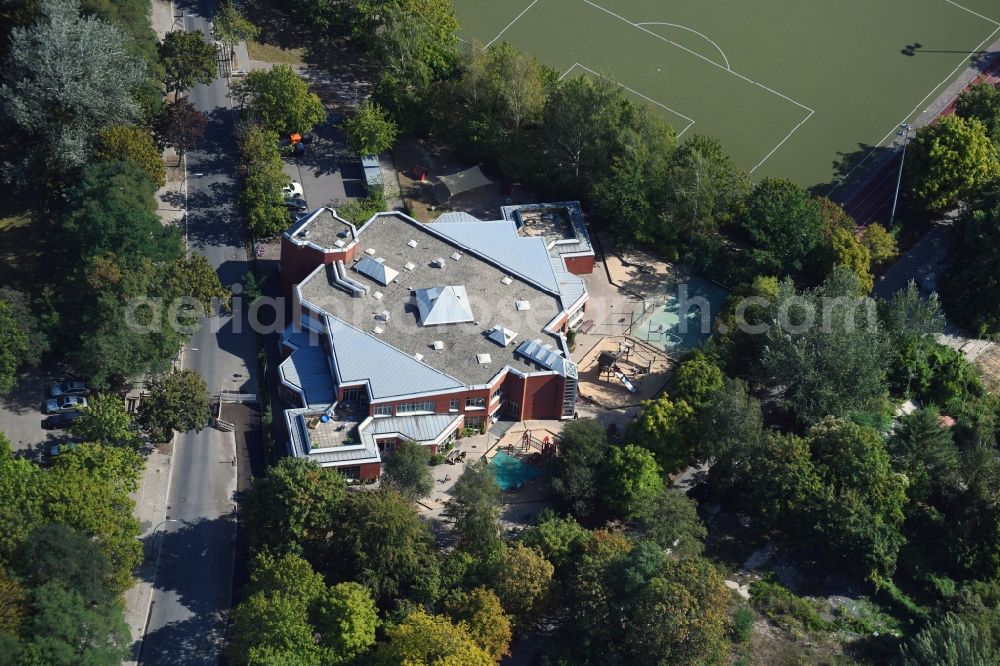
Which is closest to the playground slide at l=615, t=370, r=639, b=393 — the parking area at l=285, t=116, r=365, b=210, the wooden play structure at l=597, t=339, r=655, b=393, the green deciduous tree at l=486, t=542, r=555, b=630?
the wooden play structure at l=597, t=339, r=655, b=393

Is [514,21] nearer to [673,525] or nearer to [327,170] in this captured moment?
[327,170]

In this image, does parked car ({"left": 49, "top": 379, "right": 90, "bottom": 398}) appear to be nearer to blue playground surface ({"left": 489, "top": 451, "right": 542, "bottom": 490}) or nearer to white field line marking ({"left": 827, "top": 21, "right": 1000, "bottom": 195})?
blue playground surface ({"left": 489, "top": 451, "right": 542, "bottom": 490})

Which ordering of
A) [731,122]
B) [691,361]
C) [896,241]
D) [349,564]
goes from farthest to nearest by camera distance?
[731,122], [896,241], [691,361], [349,564]

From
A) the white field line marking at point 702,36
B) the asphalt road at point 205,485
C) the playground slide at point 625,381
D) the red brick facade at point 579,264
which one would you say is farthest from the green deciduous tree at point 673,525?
the white field line marking at point 702,36

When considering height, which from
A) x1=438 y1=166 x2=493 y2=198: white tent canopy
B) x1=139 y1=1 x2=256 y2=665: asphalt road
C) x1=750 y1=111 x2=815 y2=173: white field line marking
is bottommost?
x1=139 y1=1 x2=256 y2=665: asphalt road

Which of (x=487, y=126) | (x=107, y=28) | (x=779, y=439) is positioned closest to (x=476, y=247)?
(x=487, y=126)

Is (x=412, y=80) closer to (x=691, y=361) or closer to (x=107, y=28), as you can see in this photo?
(x=107, y=28)
